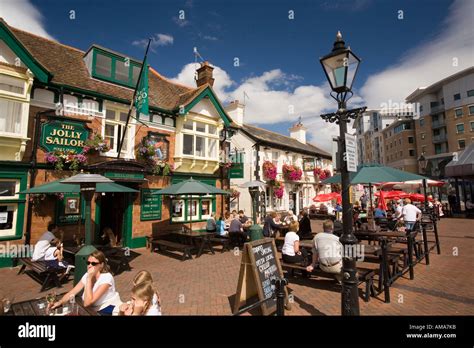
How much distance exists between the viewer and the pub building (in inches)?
332

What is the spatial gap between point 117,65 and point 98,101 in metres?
2.73

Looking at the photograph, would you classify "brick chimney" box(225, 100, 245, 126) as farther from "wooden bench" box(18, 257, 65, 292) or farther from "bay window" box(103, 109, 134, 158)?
"wooden bench" box(18, 257, 65, 292)

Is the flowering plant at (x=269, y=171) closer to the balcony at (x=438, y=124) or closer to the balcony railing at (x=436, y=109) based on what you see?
the balcony at (x=438, y=124)

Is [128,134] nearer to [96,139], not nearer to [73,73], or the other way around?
[96,139]

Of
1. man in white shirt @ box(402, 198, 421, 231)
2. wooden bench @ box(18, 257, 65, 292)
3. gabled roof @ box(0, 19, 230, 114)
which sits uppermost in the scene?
gabled roof @ box(0, 19, 230, 114)

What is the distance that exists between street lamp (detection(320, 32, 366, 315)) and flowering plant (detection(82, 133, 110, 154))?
8.75 meters

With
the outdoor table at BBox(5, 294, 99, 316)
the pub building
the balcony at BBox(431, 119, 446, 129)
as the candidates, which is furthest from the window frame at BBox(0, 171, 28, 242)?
the balcony at BBox(431, 119, 446, 129)

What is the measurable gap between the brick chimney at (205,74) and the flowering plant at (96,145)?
7.38 m

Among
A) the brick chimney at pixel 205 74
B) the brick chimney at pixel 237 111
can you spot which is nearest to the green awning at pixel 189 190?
the brick chimney at pixel 205 74

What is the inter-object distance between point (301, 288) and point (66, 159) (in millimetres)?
8887

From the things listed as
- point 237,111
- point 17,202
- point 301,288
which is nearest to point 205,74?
point 237,111

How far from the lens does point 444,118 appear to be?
48281 mm

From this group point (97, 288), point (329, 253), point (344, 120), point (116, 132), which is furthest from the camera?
Answer: point (116, 132)
